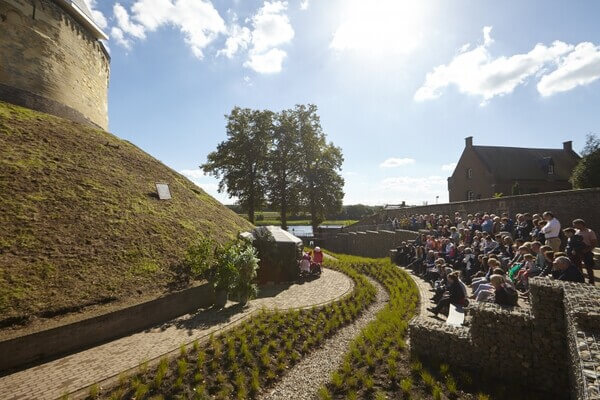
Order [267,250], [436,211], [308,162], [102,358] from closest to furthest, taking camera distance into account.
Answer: [102,358] < [267,250] < [436,211] < [308,162]

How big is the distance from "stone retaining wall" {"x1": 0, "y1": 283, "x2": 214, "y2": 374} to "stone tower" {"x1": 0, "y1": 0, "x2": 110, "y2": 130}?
16.7 meters

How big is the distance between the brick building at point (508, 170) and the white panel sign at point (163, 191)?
34.2 metres

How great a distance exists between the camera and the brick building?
3472cm

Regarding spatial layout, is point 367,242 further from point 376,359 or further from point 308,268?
point 376,359

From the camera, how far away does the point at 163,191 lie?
57.3ft

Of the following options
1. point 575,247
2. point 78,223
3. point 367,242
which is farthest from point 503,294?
point 367,242

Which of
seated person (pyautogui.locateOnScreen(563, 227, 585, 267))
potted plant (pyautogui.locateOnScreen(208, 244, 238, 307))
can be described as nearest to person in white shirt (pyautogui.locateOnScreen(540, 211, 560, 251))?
seated person (pyautogui.locateOnScreen(563, 227, 585, 267))

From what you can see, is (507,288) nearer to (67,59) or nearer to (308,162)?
(67,59)

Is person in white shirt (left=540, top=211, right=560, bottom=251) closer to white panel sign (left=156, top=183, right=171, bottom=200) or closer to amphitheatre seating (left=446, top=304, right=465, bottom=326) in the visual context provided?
amphitheatre seating (left=446, top=304, right=465, bottom=326)

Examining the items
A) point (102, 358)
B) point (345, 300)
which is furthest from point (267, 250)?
point (102, 358)

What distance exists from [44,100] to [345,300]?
21755 millimetres

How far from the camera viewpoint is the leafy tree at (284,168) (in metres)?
38.9

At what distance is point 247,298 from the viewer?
12391 mm

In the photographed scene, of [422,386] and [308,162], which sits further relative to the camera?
[308,162]
